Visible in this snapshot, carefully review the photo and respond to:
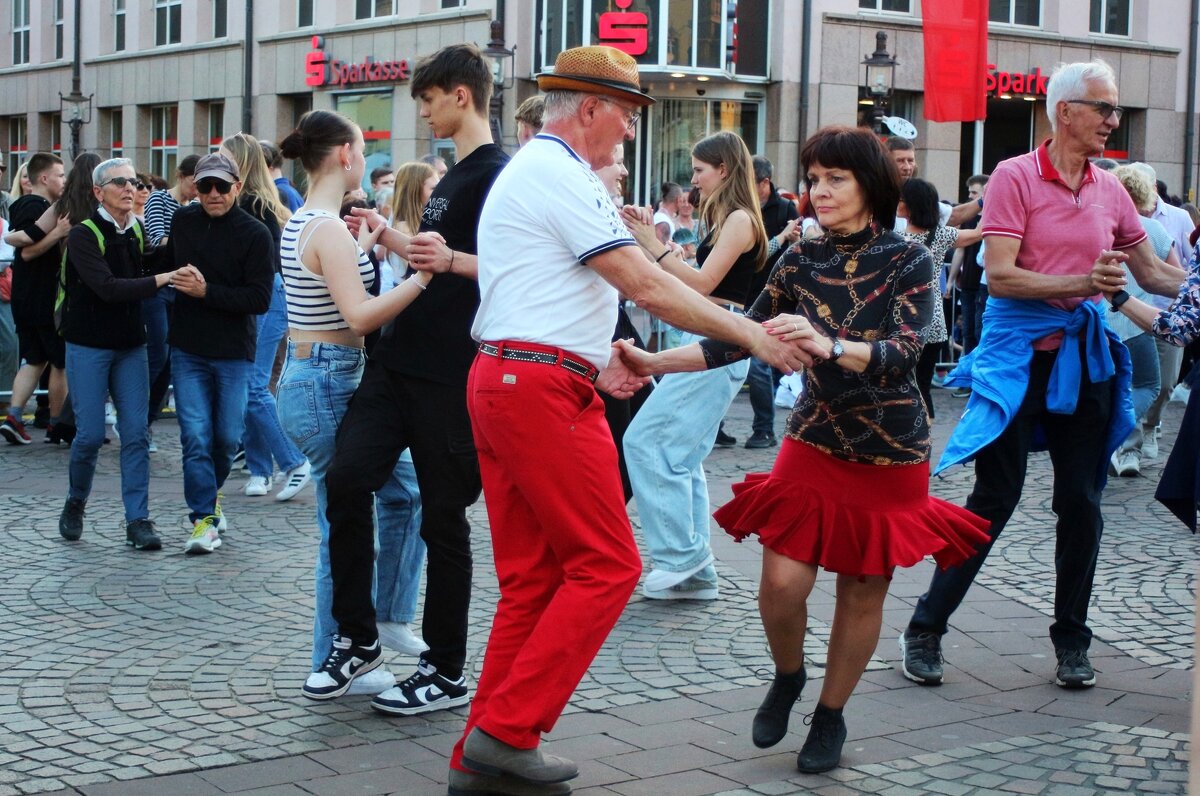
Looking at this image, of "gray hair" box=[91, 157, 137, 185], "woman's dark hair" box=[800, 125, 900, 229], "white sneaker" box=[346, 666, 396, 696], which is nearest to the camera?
"woman's dark hair" box=[800, 125, 900, 229]

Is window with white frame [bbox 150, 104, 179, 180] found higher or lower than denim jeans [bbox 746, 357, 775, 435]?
higher

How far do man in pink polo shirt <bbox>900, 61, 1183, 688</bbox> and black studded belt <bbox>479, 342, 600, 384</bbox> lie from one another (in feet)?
6.06

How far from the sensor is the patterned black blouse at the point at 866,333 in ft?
14.5

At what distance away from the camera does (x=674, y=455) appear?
21.7 ft

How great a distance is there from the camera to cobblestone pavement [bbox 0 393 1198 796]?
4.34 meters

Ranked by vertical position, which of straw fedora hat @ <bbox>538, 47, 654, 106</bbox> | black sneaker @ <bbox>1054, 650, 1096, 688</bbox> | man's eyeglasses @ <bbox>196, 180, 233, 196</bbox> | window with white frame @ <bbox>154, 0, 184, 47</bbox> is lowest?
black sneaker @ <bbox>1054, 650, 1096, 688</bbox>

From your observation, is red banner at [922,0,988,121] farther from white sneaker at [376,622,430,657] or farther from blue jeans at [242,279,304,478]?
white sneaker at [376,622,430,657]

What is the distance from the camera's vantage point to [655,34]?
2741 cm

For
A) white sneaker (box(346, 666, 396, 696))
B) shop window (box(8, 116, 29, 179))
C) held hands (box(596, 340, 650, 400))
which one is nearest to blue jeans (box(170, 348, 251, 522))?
white sneaker (box(346, 666, 396, 696))

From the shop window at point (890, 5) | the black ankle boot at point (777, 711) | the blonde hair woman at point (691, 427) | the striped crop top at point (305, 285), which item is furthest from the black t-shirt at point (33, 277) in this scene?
the shop window at point (890, 5)

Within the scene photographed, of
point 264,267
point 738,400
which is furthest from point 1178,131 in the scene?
point 264,267

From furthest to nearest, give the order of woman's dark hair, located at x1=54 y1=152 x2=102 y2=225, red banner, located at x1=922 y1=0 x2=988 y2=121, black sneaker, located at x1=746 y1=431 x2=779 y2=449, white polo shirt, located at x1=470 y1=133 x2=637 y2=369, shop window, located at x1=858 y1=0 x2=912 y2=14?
1. shop window, located at x1=858 y1=0 x2=912 y2=14
2. black sneaker, located at x1=746 y1=431 x2=779 y2=449
3. red banner, located at x1=922 y1=0 x2=988 y2=121
4. woman's dark hair, located at x1=54 y1=152 x2=102 y2=225
5. white polo shirt, located at x1=470 y1=133 x2=637 y2=369

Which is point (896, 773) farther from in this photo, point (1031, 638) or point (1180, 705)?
point (1031, 638)

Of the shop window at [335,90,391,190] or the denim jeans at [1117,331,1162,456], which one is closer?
the denim jeans at [1117,331,1162,456]
